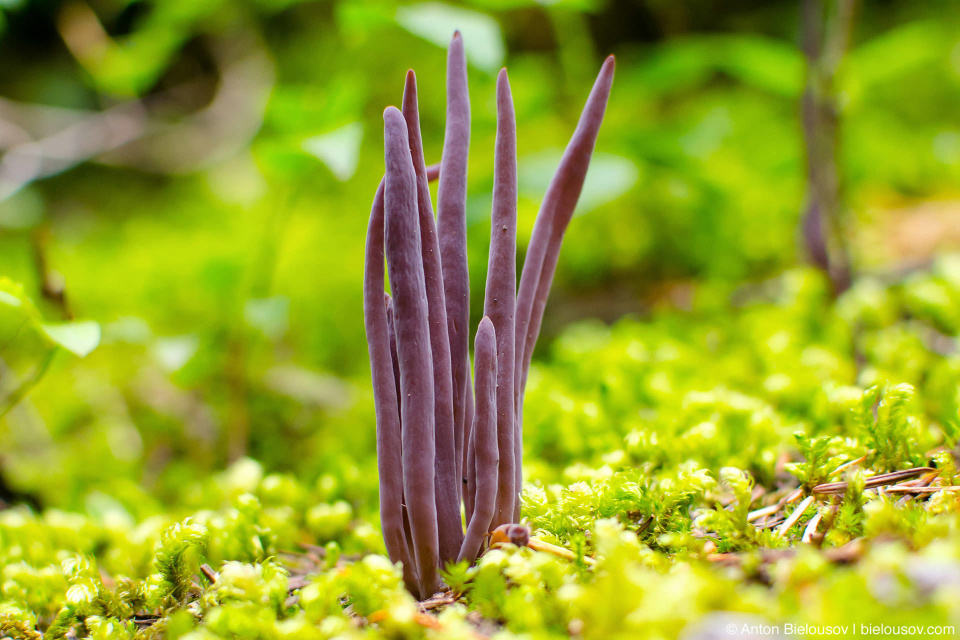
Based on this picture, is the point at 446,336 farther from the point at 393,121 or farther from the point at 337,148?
the point at 337,148

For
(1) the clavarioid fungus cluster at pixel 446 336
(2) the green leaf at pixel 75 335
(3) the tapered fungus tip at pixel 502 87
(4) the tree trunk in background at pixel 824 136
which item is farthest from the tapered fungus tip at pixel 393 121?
(4) the tree trunk in background at pixel 824 136

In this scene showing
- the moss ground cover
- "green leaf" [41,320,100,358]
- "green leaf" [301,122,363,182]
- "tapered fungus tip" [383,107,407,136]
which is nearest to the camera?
the moss ground cover

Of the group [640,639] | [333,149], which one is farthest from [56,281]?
[640,639]

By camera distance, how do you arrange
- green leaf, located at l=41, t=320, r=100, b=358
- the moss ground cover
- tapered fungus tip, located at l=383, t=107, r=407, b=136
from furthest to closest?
green leaf, located at l=41, t=320, r=100, b=358, tapered fungus tip, located at l=383, t=107, r=407, b=136, the moss ground cover

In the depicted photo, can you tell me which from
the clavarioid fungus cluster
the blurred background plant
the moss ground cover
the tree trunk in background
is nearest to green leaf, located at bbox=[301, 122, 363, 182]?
the blurred background plant

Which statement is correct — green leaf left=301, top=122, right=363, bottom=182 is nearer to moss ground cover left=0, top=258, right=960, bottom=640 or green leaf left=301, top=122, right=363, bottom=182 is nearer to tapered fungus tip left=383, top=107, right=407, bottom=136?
tapered fungus tip left=383, top=107, right=407, bottom=136

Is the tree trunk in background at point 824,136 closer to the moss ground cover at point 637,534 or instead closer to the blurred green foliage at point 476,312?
the blurred green foliage at point 476,312

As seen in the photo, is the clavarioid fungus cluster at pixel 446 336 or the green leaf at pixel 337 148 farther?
the green leaf at pixel 337 148
